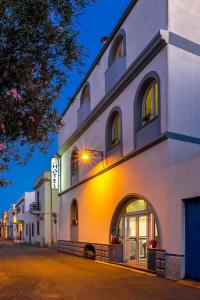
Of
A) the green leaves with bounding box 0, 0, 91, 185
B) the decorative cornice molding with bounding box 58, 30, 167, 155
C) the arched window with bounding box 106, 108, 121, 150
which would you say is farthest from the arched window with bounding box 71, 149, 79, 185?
the green leaves with bounding box 0, 0, 91, 185

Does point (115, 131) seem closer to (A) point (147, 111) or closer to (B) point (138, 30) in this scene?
(A) point (147, 111)

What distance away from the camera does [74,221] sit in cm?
2614

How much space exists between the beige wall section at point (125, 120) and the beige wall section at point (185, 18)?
3.19 feet

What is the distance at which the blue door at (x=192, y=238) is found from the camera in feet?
39.1

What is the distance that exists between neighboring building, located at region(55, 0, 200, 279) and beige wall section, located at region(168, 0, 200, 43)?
0.03 meters

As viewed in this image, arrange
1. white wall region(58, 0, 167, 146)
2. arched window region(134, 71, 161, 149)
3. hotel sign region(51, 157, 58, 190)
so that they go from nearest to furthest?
arched window region(134, 71, 161, 149) < white wall region(58, 0, 167, 146) < hotel sign region(51, 157, 58, 190)

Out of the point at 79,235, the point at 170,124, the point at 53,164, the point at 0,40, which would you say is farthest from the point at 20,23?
the point at 53,164

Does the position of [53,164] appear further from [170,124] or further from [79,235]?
[170,124]

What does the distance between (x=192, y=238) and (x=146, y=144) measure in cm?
412

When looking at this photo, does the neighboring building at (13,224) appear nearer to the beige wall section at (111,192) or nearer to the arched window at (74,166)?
the arched window at (74,166)

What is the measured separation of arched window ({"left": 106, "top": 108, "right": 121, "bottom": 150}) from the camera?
1909 cm

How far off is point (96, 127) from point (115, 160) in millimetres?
3838

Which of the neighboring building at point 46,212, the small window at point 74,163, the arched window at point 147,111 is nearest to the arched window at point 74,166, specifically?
the small window at point 74,163

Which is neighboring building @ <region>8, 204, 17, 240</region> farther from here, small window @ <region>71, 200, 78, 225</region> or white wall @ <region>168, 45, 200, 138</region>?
white wall @ <region>168, 45, 200, 138</region>
